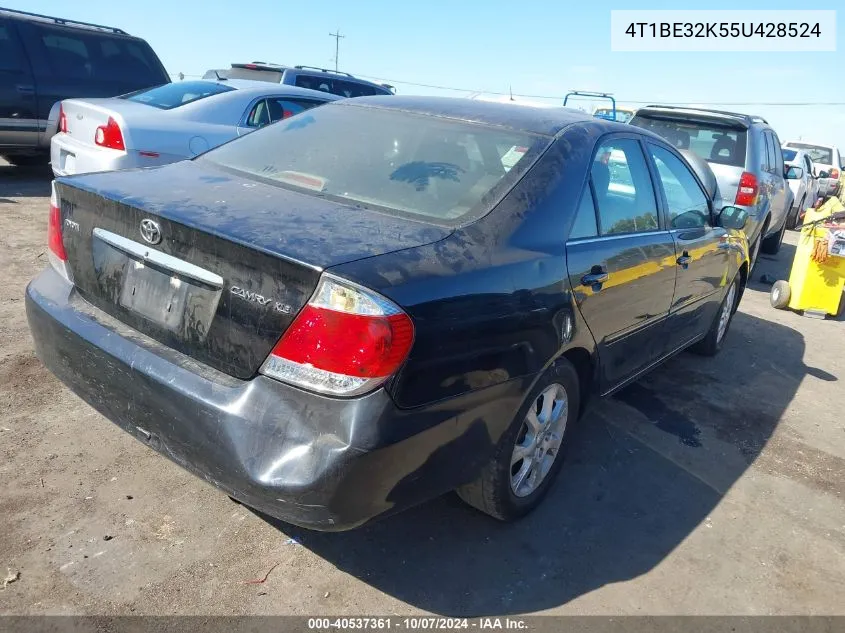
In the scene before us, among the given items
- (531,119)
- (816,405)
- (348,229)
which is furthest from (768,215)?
(348,229)

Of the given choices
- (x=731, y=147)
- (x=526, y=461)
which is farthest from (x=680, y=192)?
(x=731, y=147)

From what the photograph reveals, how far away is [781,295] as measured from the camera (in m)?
7.39

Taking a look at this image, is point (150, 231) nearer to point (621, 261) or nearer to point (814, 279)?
point (621, 261)

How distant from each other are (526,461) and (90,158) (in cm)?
520

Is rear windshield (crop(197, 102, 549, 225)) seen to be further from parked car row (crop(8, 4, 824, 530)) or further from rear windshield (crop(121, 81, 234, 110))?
rear windshield (crop(121, 81, 234, 110))

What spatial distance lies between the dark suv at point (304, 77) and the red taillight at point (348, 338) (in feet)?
29.9

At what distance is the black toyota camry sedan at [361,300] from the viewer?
2023 millimetres

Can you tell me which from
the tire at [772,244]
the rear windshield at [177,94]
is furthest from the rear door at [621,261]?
the tire at [772,244]

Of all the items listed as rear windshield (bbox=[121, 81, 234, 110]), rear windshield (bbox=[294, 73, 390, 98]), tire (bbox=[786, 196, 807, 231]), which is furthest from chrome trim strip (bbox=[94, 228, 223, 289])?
tire (bbox=[786, 196, 807, 231])

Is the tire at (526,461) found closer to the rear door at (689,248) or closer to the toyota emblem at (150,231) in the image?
the rear door at (689,248)

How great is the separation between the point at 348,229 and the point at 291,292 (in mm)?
363

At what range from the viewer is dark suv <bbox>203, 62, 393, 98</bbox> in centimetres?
1076

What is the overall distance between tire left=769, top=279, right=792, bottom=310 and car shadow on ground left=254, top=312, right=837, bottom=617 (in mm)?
3032

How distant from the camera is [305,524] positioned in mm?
2107
